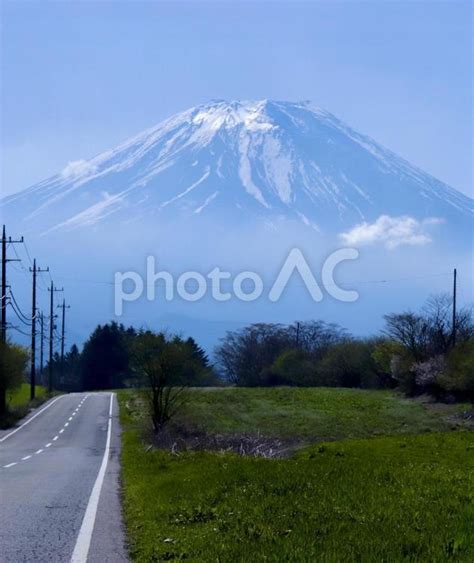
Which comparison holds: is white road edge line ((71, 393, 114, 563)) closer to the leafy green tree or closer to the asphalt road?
the asphalt road

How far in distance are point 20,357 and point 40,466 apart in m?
24.8

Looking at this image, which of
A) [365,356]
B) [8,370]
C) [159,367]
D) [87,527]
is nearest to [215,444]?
[159,367]

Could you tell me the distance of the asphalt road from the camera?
8.42m

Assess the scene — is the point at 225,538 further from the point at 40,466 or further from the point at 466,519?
the point at 40,466

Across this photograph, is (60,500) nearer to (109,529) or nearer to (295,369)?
(109,529)

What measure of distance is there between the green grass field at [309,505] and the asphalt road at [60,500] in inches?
13.4

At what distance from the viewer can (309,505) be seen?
9031 mm

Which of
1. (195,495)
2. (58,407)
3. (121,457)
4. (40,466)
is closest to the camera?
(195,495)

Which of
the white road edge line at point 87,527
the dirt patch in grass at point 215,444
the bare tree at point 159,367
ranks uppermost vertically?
the bare tree at point 159,367

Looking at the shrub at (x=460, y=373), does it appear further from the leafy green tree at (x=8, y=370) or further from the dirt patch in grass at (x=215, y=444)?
the leafy green tree at (x=8, y=370)

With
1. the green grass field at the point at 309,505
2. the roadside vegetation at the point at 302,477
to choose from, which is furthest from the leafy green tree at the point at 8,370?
the green grass field at the point at 309,505

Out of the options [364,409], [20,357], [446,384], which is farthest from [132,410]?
[446,384]

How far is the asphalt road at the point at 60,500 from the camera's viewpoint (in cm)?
842

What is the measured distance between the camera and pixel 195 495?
10.9 m
